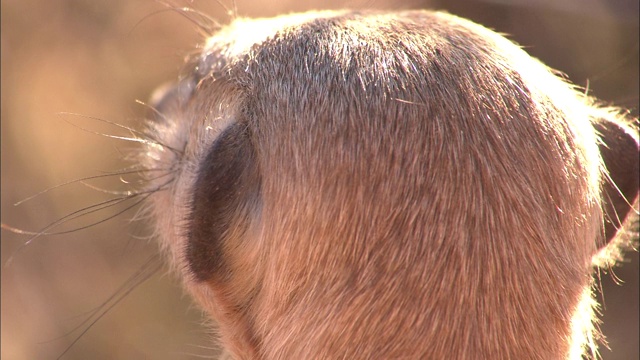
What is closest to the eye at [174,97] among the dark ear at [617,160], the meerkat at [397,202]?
the meerkat at [397,202]

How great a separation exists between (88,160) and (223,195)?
282cm

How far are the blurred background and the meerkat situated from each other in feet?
6.60

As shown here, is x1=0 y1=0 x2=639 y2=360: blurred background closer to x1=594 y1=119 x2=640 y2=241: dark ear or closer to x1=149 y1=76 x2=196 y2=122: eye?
x1=149 y1=76 x2=196 y2=122: eye

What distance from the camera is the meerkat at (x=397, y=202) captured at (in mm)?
1422

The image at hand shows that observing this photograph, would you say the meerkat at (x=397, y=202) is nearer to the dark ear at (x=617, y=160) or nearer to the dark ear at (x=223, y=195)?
the dark ear at (x=223, y=195)

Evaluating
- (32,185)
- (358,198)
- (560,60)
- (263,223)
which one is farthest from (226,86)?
(560,60)

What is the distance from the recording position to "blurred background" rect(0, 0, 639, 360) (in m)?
3.83

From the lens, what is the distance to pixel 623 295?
183 inches

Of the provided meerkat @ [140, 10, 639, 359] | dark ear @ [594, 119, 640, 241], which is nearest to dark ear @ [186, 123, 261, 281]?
meerkat @ [140, 10, 639, 359]

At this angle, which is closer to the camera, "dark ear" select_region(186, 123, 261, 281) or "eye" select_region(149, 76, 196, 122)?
"dark ear" select_region(186, 123, 261, 281)

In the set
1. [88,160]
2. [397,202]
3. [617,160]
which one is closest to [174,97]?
Answer: [397,202]

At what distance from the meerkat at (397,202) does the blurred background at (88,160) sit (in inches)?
79.2

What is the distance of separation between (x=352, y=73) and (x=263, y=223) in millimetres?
356

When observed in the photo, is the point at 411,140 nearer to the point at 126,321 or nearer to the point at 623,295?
the point at 126,321
